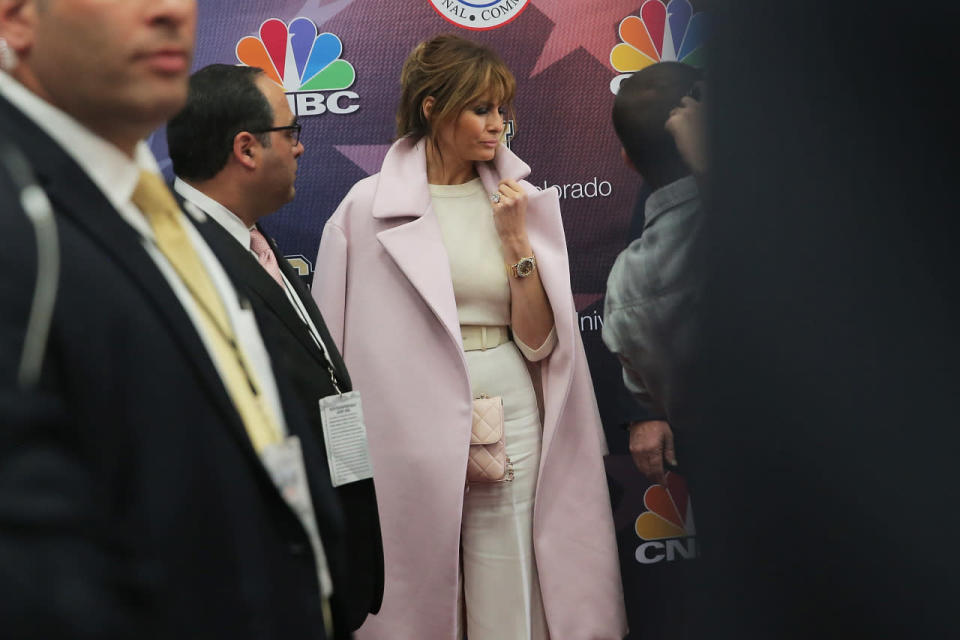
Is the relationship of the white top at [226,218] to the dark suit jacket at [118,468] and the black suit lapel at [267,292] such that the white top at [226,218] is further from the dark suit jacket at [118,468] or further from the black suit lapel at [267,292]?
the dark suit jacket at [118,468]

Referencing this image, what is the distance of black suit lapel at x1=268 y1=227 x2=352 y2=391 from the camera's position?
2.01 metres

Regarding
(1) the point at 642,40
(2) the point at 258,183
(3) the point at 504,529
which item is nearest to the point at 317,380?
(2) the point at 258,183

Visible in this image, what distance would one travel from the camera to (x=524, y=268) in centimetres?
275

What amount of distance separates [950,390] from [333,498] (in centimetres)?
80

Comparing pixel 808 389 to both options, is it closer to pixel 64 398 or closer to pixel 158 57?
pixel 64 398

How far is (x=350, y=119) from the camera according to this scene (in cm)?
317

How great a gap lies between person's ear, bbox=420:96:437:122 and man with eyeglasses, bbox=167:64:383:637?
491 mm

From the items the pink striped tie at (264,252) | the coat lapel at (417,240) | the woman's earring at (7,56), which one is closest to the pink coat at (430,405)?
the coat lapel at (417,240)

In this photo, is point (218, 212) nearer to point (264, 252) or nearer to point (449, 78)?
point (264, 252)

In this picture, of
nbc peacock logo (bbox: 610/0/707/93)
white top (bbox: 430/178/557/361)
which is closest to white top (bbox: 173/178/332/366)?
white top (bbox: 430/178/557/361)

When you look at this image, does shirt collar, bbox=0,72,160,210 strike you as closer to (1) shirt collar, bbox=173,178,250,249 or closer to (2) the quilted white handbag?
(1) shirt collar, bbox=173,178,250,249

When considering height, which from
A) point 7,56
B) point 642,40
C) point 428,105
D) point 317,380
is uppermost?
point 642,40

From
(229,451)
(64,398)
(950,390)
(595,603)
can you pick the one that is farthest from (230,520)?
(595,603)

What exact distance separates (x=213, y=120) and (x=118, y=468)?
150 centimetres
